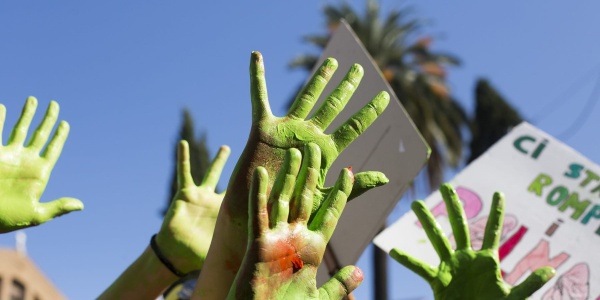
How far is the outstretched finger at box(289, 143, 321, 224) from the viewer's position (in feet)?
7.35

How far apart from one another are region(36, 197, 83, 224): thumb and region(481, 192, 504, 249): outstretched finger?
148cm

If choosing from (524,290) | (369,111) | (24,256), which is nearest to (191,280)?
(524,290)

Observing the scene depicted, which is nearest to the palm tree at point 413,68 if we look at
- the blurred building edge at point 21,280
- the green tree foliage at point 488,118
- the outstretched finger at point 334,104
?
the green tree foliage at point 488,118

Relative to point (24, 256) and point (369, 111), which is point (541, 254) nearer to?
point (369, 111)

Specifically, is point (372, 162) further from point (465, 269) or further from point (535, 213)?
point (535, 213)

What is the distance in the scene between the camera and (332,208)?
230 cm

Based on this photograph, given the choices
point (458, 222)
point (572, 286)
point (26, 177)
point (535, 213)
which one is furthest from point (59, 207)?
point (535, 213)

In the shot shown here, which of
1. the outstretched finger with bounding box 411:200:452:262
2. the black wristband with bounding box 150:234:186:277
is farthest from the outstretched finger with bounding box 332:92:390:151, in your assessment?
the black wristband with bounding box 150:234:186:277

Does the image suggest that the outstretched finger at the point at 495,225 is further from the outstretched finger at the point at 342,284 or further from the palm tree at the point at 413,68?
the palm tree at the point at 413,68

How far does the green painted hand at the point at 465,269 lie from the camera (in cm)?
310

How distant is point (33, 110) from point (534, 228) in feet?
9.75

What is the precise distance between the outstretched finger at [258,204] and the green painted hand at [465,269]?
1207 mm

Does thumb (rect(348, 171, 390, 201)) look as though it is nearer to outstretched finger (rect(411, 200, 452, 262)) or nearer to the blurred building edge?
outstretched finger (rect(411, 200, 452, 262))

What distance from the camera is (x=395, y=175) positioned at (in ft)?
13.7
